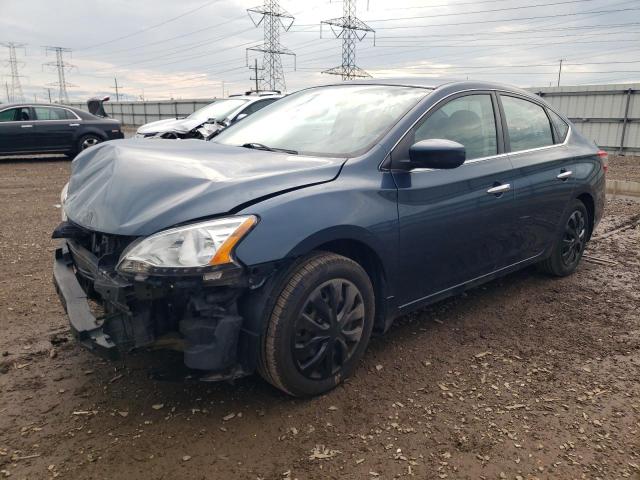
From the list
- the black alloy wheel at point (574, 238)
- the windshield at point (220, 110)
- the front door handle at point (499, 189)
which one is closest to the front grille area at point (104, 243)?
the front door handle at point (499, 189)

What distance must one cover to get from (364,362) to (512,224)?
1468 millimetres

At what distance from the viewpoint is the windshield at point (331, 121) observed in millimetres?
3070

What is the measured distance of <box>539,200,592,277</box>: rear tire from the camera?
4.41 meters

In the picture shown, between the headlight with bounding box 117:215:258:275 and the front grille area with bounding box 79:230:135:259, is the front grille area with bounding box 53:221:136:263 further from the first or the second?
the headlight with bounding box 117:215:258:275

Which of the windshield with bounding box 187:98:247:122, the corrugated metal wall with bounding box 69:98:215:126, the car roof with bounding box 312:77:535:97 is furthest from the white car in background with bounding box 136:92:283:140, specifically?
the corrugated metal wall with bounding box 69:98:215:126

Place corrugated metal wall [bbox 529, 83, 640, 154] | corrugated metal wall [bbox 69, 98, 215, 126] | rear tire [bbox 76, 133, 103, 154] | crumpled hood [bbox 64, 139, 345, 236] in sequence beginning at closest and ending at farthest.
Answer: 1. crumpled hood [bbox 64, 139, 345, 236]
2. rear tire [bbox 76, 133, 103, 154]
3. corrugated metal wall [bbox 529, 83, 640, 154]
4. corrugated metal wall [bbox 69, 98, 215, 126]

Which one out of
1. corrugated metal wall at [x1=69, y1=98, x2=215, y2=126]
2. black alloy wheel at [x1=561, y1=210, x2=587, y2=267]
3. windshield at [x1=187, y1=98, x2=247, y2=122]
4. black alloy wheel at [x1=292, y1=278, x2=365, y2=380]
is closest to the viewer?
black alloy wheel at [x1=292, y1=278, x2=365, y2=380]

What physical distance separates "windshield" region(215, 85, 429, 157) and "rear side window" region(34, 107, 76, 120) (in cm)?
1100

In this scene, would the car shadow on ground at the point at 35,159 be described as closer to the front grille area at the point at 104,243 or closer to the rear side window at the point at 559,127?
the front grille area at the point at 104,243

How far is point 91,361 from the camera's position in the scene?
3.05 meters

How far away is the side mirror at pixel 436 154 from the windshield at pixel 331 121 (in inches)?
10.0

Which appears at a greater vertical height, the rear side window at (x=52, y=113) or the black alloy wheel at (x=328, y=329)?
the rear side window at (x=52, y=113)

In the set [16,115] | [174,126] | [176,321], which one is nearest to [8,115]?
[16,115]

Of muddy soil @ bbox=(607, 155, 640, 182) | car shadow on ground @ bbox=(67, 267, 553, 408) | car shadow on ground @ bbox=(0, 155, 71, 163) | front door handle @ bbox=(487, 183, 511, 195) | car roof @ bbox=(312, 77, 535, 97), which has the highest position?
car roof @ bbox=(312, 77, 535, 97)
